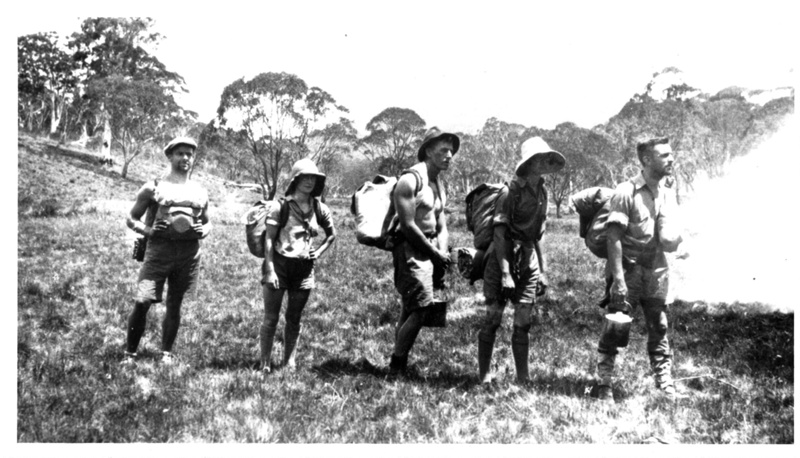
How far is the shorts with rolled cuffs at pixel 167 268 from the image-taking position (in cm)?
471

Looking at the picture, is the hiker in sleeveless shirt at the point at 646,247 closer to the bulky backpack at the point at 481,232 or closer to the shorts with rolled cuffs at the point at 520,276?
the shorts with rolled cuffs at the point at 520,276

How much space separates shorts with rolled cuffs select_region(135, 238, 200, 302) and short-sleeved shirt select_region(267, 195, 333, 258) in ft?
2.84

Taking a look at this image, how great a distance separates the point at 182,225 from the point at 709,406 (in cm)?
451

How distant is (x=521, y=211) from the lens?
434 cm

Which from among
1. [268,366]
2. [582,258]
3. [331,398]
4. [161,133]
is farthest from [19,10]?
[161,133]

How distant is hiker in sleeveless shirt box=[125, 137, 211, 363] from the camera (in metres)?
4.69

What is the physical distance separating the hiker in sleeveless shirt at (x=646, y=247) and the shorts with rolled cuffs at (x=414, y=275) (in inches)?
56.3

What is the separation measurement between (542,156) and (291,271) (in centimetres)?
232

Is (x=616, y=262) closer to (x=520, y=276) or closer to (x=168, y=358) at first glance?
(x=520, y=276)

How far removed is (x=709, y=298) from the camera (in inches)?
281

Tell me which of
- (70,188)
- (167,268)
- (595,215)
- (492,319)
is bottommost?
(492,319)

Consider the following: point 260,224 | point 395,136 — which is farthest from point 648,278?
point 395,136

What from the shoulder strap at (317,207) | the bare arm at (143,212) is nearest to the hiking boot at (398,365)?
the shoulder strap at (317,207)

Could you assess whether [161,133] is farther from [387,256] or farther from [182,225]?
[182,225]
